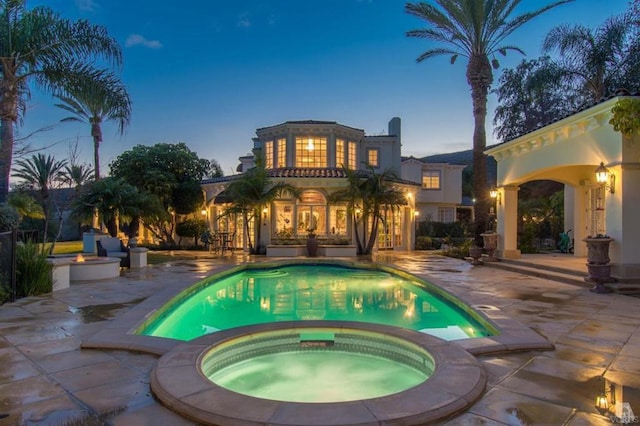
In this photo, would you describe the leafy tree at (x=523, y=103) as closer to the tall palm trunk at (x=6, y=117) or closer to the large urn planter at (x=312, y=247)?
the large urn planter at (x=312, y=247)

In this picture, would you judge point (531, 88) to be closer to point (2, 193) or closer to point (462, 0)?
point (462, 0)

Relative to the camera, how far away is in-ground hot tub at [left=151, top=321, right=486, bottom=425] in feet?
10.4

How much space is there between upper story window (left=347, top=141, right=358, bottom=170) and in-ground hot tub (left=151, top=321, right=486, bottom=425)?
18.3m

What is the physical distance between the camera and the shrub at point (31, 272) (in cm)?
854

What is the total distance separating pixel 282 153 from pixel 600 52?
54.1 feet

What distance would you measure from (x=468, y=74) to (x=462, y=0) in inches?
109

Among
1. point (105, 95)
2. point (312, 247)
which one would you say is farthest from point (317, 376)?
point (312, 247)

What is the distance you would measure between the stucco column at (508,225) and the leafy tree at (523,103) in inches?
558

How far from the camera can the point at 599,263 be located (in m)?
9.19

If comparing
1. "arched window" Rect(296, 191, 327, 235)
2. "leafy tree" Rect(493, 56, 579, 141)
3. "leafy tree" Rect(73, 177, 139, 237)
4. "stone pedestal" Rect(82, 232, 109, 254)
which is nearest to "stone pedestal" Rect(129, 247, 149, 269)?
"leafy tree" Rect(73, 177, 139, 237)

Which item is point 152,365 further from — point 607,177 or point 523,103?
point 523,103

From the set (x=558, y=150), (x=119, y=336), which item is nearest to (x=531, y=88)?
(x=558, y=150)

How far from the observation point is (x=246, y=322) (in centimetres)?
782

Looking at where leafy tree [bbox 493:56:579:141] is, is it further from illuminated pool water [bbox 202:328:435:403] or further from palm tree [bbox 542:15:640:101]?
illuminated pool water [bbox 202:328:435:403]
